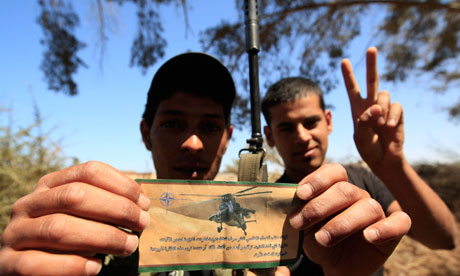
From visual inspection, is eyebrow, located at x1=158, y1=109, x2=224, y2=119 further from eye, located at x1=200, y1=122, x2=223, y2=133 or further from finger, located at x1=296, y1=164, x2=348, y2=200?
finger, located at x1=296, y1=164, x2=348, y2=200

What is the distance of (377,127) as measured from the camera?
4.67 ft

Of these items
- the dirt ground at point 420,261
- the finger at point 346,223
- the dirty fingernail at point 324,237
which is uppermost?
the finger at point 346,223

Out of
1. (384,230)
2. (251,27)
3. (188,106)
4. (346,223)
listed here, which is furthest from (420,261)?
(251,27)

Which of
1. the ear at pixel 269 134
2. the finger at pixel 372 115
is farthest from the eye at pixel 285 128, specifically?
the finger at pixel 372 115

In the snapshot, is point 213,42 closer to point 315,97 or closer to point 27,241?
point 315,97

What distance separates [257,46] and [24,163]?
10.7 feet

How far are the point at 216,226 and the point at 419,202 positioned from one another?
1.45 metres

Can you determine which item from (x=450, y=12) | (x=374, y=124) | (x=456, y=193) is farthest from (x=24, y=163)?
(x=456, y=193)

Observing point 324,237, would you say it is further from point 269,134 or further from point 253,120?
point 269,134

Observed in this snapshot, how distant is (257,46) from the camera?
3.42ft

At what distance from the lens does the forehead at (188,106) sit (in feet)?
4.41

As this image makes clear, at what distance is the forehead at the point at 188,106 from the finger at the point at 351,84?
0.83m

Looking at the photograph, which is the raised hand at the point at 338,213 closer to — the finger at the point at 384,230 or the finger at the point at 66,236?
the finger at the point at 384,230

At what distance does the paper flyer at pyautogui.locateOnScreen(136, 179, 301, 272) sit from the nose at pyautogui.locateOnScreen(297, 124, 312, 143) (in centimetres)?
117
